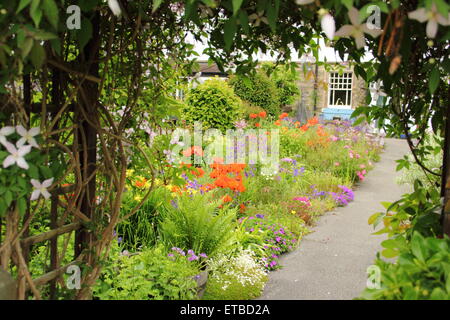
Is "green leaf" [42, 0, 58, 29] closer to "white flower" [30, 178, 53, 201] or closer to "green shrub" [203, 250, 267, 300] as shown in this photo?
"white flower" [30, 178, 53, 201]

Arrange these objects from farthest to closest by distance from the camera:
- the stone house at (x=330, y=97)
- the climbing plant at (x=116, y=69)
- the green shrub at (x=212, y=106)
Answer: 1. the stone house at (x=330, y=97)
2. the green shrub at (x=212, y=106)
3. the climbing plant at (x=116, y=69)

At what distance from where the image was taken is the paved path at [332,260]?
332 cm

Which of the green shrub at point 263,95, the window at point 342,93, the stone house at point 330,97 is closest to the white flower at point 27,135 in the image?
the green shrub at point 263,95

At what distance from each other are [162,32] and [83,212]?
0.98m

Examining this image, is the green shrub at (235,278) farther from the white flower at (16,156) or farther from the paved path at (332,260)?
the white flower at (16,156)

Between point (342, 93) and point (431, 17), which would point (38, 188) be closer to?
point (431, 17)

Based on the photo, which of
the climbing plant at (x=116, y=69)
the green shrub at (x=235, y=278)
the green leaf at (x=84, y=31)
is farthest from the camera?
the green shrub at (x=235, y=278)

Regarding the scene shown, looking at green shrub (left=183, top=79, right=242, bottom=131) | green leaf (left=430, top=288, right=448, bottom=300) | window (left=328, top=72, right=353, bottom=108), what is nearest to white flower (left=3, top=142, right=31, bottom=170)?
green leaf (left=430, top=288, right=448, bottom=300)

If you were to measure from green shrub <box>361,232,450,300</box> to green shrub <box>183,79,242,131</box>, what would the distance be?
6.93 meters

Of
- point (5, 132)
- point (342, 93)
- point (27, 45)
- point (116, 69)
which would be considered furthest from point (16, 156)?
point (342, 93)

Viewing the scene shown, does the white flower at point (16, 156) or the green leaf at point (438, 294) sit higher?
the white flower at point (16, 156)

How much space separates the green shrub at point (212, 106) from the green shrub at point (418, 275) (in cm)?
693

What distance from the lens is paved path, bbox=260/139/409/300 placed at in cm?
332
